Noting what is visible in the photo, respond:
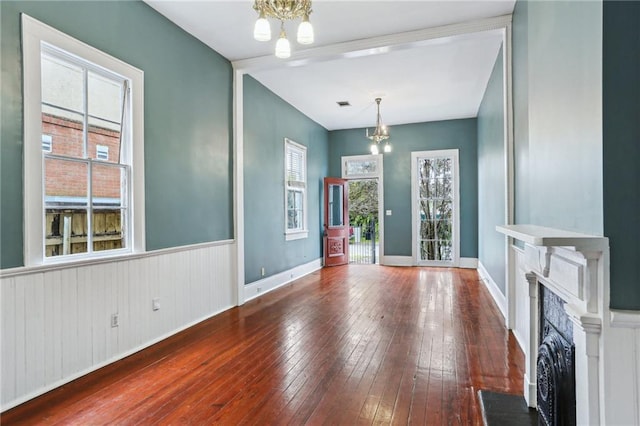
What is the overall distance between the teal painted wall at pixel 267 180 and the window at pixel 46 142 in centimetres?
260

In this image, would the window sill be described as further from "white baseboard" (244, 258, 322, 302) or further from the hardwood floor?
the hardwood floor

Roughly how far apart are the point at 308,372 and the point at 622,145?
7.76ft

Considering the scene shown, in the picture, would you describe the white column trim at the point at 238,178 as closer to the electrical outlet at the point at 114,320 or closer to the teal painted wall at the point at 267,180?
the teal painted wall at the point at 267,180

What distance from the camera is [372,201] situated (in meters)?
11.8

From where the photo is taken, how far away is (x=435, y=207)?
7.78 m

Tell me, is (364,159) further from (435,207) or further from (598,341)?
(598,341)

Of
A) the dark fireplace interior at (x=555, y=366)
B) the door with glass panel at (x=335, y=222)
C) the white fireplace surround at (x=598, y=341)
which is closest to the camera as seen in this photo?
the white fireplace surround at (x=598, y=341)

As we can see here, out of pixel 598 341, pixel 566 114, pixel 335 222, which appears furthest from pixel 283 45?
pixel 335 222

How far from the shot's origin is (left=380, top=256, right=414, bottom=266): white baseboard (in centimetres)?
783

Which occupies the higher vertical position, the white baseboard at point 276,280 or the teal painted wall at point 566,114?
the teal painted wall at point 566,114

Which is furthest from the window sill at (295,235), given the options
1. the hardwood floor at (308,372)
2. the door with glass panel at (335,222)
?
the hardwood floor at (308,372)

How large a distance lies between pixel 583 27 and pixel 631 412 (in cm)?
150

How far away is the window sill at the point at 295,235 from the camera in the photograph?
243 inches

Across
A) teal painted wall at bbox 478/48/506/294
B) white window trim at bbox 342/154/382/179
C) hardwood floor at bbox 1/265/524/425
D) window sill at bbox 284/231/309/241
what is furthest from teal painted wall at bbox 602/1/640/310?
white window trim at bbox 342/154/382/179
